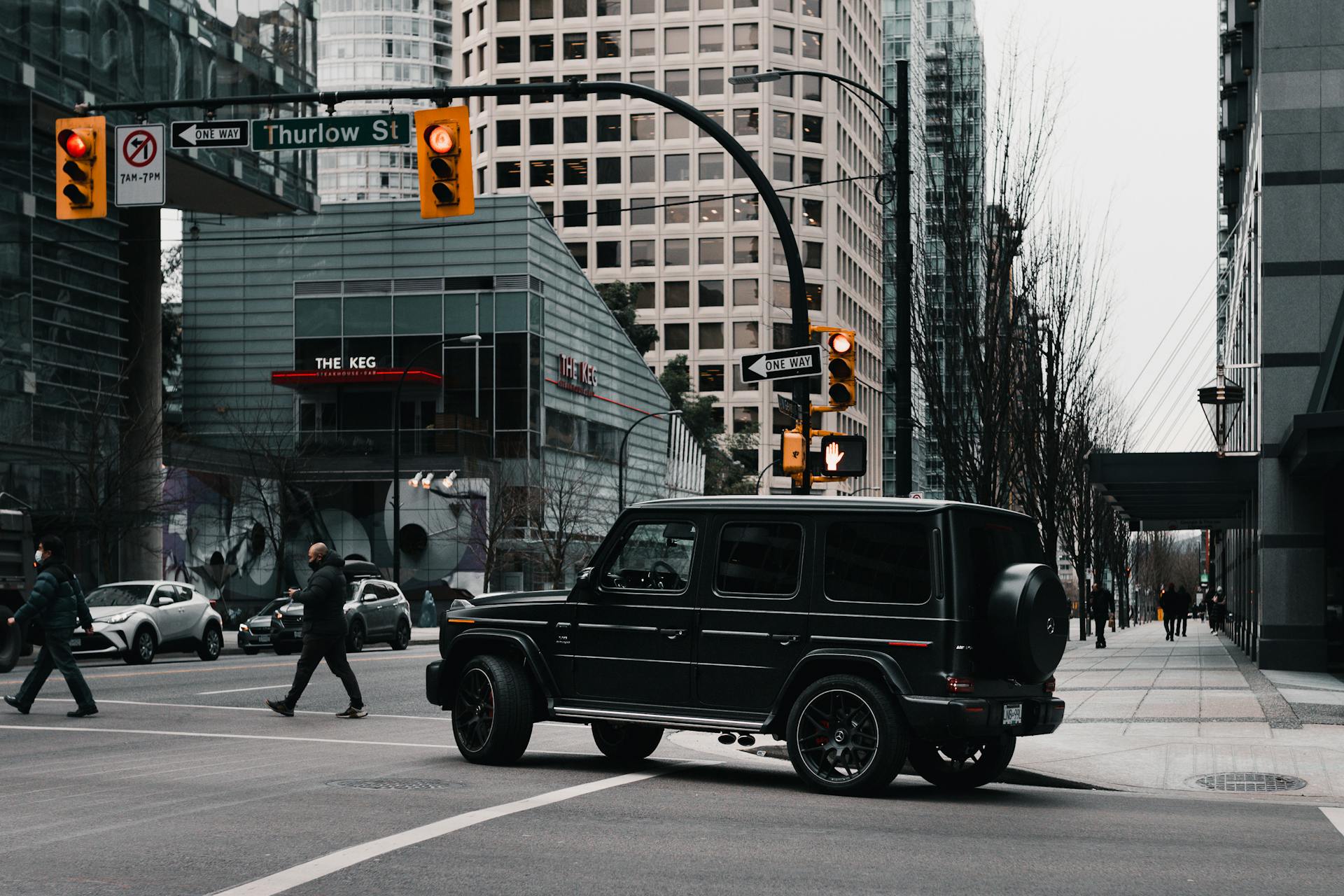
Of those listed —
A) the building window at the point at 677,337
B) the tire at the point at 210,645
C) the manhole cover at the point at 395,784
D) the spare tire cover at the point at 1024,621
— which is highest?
the building window at the point at 677,337

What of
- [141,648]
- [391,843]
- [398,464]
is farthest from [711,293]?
[391,843]

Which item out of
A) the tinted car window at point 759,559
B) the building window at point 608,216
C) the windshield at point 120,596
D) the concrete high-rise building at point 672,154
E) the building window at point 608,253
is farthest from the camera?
the building window at point 608,253

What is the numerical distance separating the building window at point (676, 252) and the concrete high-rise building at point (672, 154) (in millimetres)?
95

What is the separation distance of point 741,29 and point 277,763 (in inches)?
4099

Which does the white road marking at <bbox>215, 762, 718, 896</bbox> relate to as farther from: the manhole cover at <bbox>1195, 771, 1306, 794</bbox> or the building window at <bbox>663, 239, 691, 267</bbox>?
the building window at <bbox>663, 239, 691, 267</bbox>

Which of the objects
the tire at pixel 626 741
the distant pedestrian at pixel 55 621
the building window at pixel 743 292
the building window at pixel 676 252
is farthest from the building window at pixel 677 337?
the tire at pixel 626 741

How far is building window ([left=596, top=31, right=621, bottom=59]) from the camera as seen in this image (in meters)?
112

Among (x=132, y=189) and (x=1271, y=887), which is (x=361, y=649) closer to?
(x=132, y=189)

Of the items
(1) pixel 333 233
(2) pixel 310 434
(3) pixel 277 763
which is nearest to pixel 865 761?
(3) pixel 277 763

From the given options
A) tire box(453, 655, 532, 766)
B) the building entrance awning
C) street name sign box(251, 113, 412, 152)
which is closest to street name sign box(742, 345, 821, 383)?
street name sign box(251, 113, 412, 152)

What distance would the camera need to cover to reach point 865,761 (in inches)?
422

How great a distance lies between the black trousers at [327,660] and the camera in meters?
17.2

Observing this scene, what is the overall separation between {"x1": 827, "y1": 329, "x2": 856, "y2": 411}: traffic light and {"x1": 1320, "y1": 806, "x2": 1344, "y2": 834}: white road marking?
7.50 m

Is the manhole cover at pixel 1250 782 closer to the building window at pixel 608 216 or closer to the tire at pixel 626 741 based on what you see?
the tire at pixel 626 741
